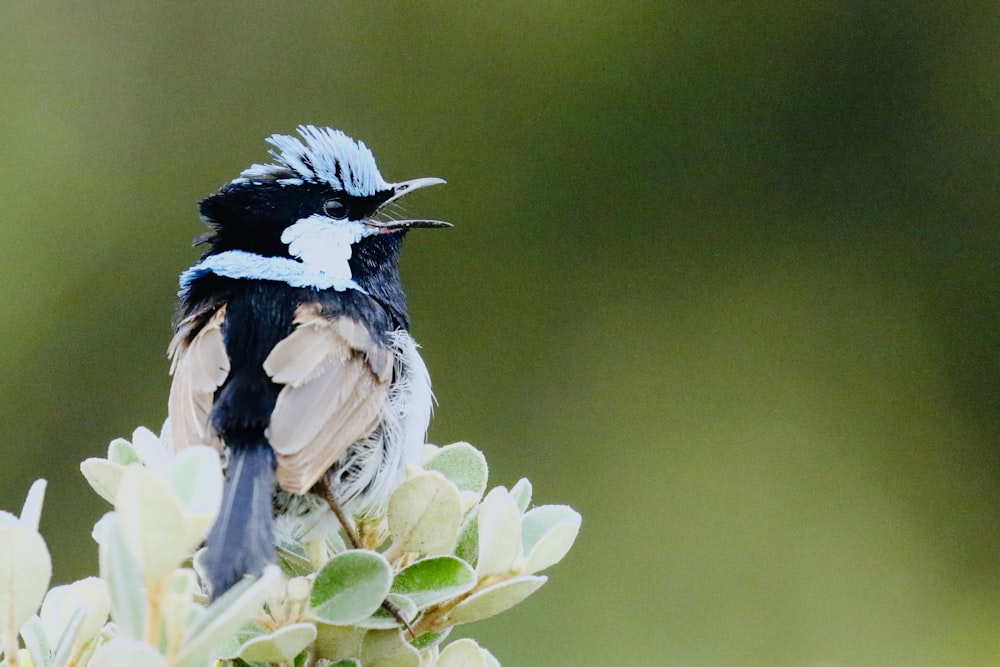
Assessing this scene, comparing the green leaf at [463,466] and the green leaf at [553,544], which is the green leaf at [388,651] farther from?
the green leaf at [463,466]

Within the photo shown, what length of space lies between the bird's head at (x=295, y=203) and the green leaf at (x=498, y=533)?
3.33 ft

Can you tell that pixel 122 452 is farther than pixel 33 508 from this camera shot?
Yes

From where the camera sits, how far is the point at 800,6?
5.93 meters

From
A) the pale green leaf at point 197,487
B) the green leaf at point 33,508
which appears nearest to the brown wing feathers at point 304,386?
the green leaf at point 33,508

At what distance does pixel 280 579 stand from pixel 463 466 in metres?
0.36

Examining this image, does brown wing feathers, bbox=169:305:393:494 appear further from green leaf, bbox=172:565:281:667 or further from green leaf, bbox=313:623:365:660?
green leaf, bbox=172:565:281:667

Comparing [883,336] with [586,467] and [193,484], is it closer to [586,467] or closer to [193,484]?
[586,467]

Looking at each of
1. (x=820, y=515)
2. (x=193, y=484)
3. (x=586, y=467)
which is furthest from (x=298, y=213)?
(x=820, y=515)

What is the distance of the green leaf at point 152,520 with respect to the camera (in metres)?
1.01

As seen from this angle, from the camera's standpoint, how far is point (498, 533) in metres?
1.50

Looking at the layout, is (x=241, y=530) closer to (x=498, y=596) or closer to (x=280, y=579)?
(x=280, y=579)

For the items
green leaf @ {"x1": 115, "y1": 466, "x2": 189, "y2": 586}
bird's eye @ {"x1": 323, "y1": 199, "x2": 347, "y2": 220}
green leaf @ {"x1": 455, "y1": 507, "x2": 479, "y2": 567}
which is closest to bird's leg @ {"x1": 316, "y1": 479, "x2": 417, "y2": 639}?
green leaf @ {"x1": 455, "y1": 507, "x2": 479, "y2": 567}

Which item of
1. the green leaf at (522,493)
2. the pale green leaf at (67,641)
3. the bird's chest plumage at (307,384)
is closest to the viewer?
the pale green leaf at (67,641)

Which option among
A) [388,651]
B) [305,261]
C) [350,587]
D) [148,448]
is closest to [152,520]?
[350,587]
